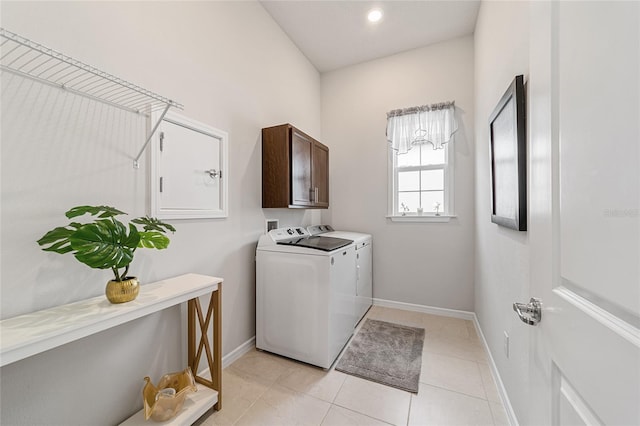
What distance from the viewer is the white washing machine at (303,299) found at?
190 centimetres

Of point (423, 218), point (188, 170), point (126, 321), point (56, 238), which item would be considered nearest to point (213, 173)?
point (188, 170)

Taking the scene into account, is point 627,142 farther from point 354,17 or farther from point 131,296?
point 354,17

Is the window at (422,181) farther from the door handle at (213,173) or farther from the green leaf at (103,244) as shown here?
the green leaf at (103,244)

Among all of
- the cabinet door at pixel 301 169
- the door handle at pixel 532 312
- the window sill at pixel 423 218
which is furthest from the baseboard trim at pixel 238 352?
the window sill at pixel 423 218

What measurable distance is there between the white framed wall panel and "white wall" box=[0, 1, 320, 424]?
0.08 metres

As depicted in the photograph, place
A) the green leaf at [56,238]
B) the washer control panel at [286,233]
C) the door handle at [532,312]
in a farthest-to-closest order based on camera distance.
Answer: the washer control panel at [286,233]
the green leaf at [56,238]
the door handle at [532,312]

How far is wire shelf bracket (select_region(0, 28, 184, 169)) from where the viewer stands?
3.16 feet

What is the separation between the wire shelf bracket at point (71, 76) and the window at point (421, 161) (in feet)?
8.25

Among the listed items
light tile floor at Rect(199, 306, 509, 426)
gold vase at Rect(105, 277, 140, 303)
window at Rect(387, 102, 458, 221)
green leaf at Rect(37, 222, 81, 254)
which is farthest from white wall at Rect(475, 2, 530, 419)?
green leaf at Rect(37, 222, 81, 254)

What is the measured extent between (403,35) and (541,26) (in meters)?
2.55

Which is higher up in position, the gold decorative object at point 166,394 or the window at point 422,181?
the window at point 422,181

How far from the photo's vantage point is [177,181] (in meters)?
1.59

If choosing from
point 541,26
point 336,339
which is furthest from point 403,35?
point 336,339

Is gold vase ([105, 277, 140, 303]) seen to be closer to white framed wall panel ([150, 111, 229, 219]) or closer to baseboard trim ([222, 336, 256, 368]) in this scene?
white framed wall panel ([150, 111, 229, 219])
